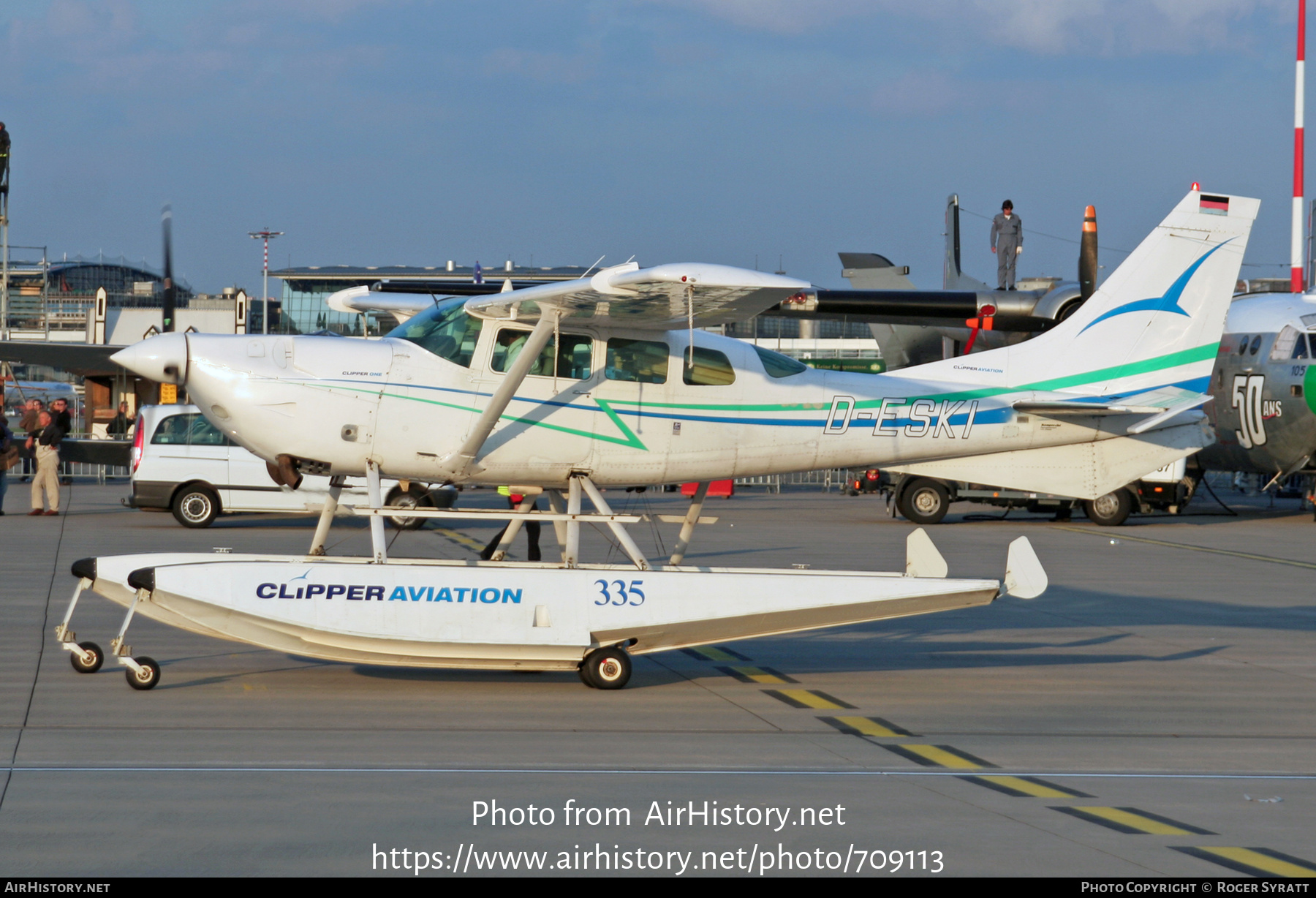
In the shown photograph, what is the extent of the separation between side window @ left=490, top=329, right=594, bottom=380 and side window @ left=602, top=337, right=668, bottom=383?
174 millimetres

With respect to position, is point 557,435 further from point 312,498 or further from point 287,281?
point 287,281

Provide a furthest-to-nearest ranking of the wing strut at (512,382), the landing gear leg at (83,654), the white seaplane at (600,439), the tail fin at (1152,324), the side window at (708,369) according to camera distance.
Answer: the tail fin at (1152,324) < the side window at (708,369) < the wing strut at (512,382) < the landing gear leg at (83,654) < the white seaplane at (600,439)

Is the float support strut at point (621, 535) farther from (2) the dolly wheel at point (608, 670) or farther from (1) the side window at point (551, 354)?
(1) the side window at point (551, 354)

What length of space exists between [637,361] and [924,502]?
1507cm

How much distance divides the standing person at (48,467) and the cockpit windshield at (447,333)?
584 inches

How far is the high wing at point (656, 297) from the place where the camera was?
7562mm

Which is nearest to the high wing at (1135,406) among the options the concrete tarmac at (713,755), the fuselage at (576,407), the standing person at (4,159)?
the fuselage at (576,407)

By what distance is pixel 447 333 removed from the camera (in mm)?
9164

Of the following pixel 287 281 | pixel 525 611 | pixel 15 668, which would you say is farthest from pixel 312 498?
pixel 287 281

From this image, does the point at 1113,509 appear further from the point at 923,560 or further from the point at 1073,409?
the point at 923,560

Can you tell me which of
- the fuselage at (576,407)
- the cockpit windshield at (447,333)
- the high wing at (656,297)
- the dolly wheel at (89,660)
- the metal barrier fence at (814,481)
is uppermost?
the high wing at (656,297)

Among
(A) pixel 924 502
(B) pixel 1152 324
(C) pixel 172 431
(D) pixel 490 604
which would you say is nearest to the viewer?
(D) pixel 490 604

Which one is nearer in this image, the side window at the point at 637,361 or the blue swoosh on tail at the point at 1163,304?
the side window at the point at 637,361

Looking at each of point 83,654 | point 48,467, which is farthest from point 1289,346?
point 48,467
